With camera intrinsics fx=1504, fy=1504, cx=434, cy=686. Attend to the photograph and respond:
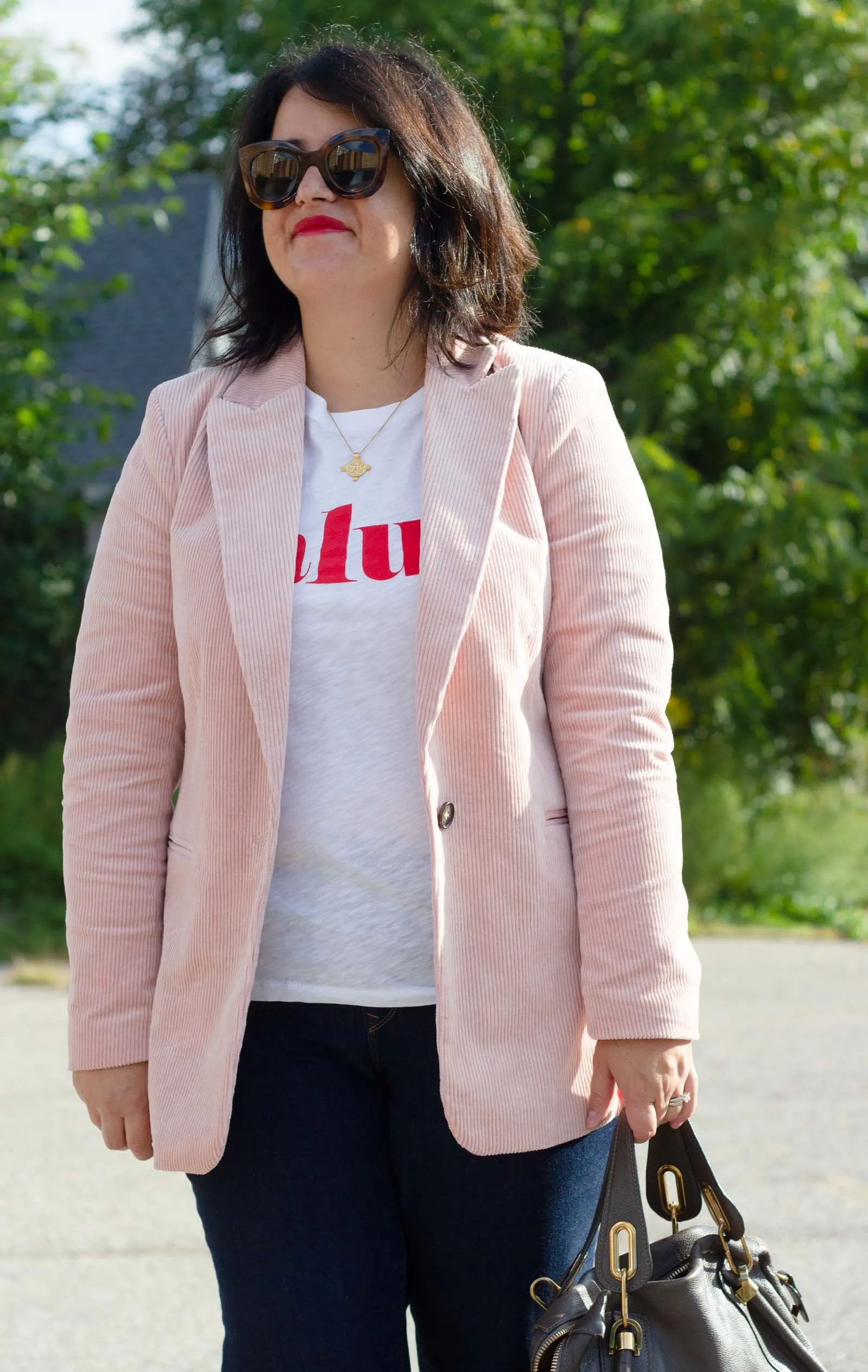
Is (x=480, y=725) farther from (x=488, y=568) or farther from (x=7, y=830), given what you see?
(x=7, y=830)

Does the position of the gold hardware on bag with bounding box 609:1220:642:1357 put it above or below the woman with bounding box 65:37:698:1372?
below

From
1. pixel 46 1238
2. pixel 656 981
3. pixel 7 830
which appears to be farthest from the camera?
pixel 7 830

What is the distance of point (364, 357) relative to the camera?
2.11m

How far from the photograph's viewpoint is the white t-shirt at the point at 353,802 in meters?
1.84

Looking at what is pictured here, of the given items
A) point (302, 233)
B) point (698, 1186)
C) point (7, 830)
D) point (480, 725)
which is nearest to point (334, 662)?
point (480, 725)

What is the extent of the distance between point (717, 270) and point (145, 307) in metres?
7.85

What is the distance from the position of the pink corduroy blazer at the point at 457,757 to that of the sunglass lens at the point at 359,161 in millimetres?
273

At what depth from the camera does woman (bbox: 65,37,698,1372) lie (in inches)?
71.7

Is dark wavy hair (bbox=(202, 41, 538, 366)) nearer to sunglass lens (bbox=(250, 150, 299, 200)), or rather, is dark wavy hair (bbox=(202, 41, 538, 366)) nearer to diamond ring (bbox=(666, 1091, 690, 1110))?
sunglass lens (bbox=(250, 150, 299, 200))

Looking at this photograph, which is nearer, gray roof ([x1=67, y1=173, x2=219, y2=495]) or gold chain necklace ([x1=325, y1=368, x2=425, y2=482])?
gold chain necklace ([x1=325, y1=368, x2=425, y2=482])

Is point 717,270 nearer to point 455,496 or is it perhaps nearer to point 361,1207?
point 455,496

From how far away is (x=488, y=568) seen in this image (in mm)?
1853

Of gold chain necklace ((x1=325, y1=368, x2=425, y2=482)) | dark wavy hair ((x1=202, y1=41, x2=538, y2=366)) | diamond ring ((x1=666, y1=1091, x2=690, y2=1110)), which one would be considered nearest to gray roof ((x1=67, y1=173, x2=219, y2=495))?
dark wavy hair ((x1=202, y1=41, x2=538, y2=366))

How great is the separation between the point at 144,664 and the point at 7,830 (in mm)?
7816
